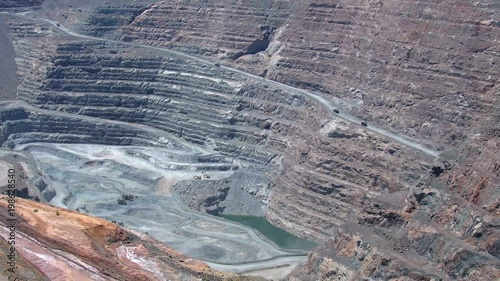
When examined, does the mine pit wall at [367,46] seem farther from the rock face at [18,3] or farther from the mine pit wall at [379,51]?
the rock face at [18,3]

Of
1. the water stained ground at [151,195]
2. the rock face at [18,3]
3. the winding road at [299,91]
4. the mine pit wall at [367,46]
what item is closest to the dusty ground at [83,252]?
the water stained ground at [151,195]

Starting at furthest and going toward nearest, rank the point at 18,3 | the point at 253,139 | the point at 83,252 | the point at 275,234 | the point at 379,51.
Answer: the point at 18,3, the point at 253,139, the point at 379,51, the point at 275,234, the point at 83,252

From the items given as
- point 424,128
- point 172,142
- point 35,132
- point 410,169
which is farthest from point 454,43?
point 35,132

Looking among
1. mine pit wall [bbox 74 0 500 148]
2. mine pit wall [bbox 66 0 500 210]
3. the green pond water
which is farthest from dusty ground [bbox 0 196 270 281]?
mine pit wall [bbox 74 0 500 148]

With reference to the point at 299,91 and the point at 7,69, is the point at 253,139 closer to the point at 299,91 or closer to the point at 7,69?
the point at 299,91

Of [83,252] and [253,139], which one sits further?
[253,139]

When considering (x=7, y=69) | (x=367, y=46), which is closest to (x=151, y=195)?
(x=367, y=46)
